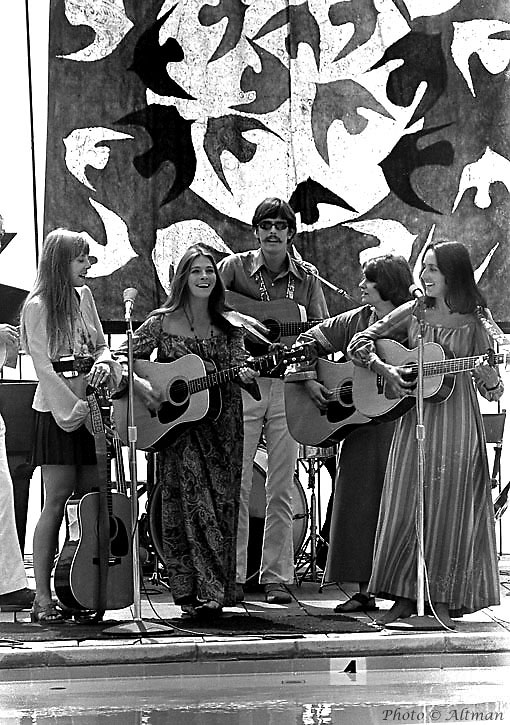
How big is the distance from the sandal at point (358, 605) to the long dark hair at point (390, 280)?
4.44 feet

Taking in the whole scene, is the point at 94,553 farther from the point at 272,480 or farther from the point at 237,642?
the point at 272,480

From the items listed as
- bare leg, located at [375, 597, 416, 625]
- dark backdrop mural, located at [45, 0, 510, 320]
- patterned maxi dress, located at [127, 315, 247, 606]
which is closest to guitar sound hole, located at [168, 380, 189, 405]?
patterned maxi dress, located at [127, 315, 247, 606]

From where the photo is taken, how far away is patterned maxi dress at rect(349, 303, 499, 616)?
23.0 ft

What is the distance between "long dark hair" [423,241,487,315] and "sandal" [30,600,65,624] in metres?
2.11

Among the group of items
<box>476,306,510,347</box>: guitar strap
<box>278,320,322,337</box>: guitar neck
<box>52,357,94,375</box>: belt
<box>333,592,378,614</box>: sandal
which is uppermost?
<box>278,320,322,337</box>: guitar neck

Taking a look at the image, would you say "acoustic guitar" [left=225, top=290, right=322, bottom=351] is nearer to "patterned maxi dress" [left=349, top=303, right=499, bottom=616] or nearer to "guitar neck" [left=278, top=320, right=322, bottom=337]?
"guitar neck" [left=278, top=320, right=322, bottom=337]

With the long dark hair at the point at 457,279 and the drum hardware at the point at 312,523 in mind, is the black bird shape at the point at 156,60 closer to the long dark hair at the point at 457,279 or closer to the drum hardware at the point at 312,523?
the drum hardware at the point at 312,523

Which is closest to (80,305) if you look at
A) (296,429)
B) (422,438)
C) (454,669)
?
(296,429)

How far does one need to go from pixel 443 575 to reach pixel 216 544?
1.01 metres

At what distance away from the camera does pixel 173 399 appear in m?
7.26

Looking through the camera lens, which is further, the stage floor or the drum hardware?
the drum hardware

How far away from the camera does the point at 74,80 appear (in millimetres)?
9312

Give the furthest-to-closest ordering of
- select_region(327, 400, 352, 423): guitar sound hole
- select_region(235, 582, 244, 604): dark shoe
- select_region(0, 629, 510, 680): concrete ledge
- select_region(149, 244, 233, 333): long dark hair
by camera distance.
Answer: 1. select_region(235, 582, 244, 604): dark shoe
2. select_region(327, 400, 352, 423): guitar sound hole
3. select_region(149, 244, 233, 333): long dark hair
4. select_region(0, 629, 510, 680): concrete ledge

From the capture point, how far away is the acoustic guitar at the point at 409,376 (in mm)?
6969
